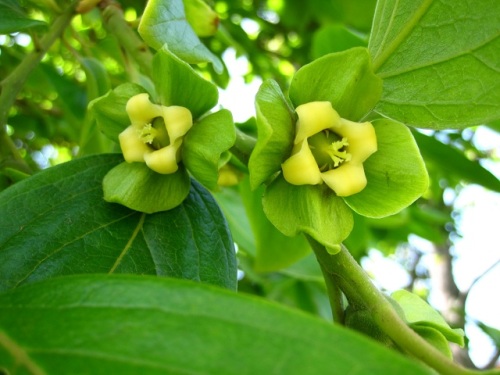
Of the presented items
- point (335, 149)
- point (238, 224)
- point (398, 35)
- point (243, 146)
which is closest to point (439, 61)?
point (398, 35)

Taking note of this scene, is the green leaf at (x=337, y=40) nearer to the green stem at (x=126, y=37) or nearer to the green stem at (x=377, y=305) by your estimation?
the green stem at (x=126, y=37)

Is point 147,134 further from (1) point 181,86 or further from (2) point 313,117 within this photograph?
(2) point 313,117

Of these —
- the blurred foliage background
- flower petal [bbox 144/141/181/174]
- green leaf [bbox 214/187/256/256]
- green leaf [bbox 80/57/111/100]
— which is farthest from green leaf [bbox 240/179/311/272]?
flower petal [bbox 144/141/181/174]

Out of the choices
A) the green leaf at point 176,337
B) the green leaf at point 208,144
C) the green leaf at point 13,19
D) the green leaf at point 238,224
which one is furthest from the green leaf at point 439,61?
the green leaf at point 238,224

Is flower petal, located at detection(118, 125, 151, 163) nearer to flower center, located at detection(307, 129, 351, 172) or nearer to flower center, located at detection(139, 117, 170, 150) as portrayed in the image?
flower center, located at detection(139, 117, 170, 150)

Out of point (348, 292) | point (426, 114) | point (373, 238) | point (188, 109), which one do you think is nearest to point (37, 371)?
point (348, 292)

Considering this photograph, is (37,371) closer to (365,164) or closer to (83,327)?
(83,327)

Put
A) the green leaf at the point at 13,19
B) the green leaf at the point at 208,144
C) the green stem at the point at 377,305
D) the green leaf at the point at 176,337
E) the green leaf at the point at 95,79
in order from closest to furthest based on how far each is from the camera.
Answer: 1. the green leaf at the point at 176,337
2. the green stem at the point at 377,305
3. the green leaf at the point at 208,144
4. the green leaf at the point at 13,19
5. the green leaf at the point at 95,79
